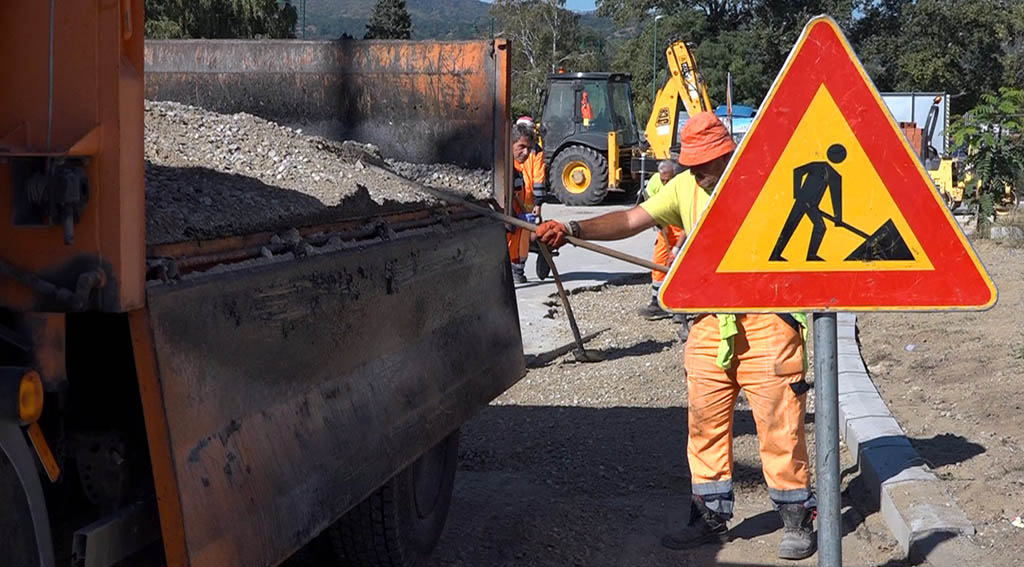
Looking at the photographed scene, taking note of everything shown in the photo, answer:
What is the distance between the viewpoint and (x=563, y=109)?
25844 mm

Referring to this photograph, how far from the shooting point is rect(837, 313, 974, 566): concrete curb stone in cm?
455

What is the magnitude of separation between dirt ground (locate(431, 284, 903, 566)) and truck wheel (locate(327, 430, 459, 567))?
22 cm

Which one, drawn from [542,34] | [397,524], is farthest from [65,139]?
[542,34]

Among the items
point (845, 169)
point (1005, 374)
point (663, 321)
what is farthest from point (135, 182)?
point (663, 321)

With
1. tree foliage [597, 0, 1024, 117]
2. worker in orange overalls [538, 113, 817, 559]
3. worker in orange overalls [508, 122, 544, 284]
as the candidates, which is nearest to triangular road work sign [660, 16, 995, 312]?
worker in orange overalls [538, 113, 817, 559]

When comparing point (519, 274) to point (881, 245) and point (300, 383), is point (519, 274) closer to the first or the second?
point (300, 383)

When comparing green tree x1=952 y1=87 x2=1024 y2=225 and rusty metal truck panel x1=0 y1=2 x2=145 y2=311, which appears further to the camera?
green tree x1=952 y1=87 x2=1024 y2=225

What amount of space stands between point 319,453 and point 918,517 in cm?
265

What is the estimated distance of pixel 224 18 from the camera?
1129 inches

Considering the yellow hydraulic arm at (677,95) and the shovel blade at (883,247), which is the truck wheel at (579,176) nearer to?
the yellow hydraulic arm at (677,95)

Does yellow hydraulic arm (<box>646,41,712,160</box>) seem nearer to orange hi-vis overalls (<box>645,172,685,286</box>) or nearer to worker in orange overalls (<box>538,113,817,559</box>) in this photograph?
orange hi-vis overalls (<box>645,172,685,286</box>)

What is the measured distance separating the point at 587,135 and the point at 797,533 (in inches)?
818

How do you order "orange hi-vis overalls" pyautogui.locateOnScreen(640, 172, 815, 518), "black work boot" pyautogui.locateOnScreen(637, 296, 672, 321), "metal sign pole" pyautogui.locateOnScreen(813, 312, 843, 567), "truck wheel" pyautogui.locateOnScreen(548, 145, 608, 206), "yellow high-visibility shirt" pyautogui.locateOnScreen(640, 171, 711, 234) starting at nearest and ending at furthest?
"metal sign pole" pyautogui.locateOnScreen(813, 312, 843, 567), "orange hi-vis overalls" pyautogui.locateOnScreen(640, 172, 815, 518), "yellow high-visibility shirt" pyautogui.locateOnScreen(640, 171, 711, 234), "black work boot" pyautogui.locateOnScreen(637, 296, 672, 321), "truck wheel" pyautogui.locateOnScreen(548, 145, 608, 206)

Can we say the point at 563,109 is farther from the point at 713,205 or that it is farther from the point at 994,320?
the point at 713,205
